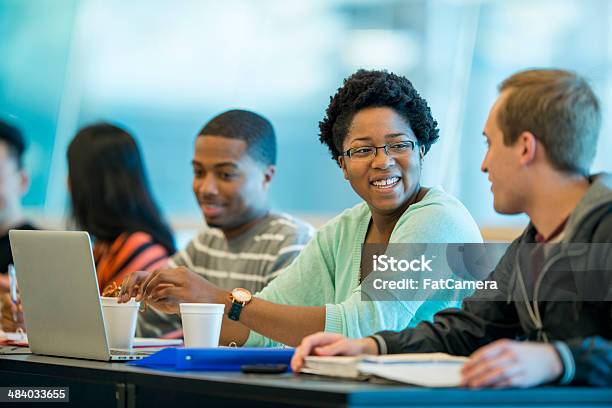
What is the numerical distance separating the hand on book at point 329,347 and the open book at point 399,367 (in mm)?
22

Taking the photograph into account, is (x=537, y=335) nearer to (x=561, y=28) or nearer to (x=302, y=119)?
(x=561, y=28)

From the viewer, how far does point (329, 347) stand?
1706 millimetres

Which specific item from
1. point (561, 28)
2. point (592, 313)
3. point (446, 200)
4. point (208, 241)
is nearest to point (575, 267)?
point (592, 313)

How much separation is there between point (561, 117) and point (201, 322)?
831mm

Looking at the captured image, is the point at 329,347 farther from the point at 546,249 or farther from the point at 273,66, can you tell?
the point at 273,66

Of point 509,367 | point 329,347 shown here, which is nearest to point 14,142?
point 329,347

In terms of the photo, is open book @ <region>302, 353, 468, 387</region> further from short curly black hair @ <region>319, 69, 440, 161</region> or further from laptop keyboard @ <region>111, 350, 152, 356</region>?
short curly black hair @ <region>319, 69, 440, 161</region>

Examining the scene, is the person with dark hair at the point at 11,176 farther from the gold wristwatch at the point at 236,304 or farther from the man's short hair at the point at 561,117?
the man's short hair at the point at 561,117

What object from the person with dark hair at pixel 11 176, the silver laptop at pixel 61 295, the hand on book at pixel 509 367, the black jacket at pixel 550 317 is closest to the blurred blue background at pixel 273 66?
the person with dark hair at pixel 11 176

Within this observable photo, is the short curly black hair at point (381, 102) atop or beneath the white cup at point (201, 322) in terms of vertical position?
atop

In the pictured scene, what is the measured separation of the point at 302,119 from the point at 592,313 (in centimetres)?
365

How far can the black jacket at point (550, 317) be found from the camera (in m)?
1.50

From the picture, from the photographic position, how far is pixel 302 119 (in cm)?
518

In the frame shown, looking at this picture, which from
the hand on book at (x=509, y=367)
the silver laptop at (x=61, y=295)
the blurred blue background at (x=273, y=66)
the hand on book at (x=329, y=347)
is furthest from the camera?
the blurred blue background at (x=273, y=66)
